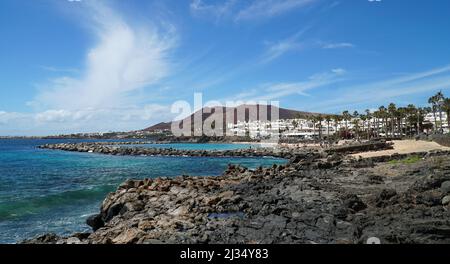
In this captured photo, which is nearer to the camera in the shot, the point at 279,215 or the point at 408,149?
the point at 279,215

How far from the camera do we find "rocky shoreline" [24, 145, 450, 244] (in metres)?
9.92

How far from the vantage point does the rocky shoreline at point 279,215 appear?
32.5 ft

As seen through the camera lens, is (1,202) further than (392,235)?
Yes

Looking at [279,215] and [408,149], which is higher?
[408,149]

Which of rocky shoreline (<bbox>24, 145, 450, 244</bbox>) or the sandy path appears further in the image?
the sandy path

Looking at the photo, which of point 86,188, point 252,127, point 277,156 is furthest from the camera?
point 252,127

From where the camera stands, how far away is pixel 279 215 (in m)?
12.4

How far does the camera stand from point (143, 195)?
17.8 meters

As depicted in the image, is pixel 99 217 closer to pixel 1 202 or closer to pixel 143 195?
pixel 143 195
